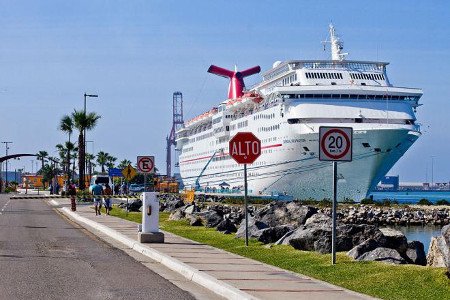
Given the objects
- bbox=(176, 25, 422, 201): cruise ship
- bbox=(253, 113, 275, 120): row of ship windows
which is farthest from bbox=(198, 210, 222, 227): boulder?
bbox=(253, 113, 275, 120): row of ship windows

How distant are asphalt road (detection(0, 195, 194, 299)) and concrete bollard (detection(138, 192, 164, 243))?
97 cm

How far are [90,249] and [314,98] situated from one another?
42.8m

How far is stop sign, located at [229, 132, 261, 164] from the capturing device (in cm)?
2038

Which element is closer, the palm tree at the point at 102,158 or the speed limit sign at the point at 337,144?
the speed limit sign at the point at 337,144

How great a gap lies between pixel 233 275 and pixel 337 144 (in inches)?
127

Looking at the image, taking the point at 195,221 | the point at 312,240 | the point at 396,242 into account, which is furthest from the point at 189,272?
the point at 195,221

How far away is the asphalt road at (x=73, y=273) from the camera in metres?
11.8

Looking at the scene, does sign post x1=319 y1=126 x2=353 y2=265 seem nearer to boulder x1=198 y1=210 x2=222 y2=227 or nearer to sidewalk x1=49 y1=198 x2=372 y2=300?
sidewalk x1=49 y1=198 x2=372 y2=300

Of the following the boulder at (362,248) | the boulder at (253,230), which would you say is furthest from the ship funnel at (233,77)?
the boulder at (362,248)

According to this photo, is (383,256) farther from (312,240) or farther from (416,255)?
(312,240)

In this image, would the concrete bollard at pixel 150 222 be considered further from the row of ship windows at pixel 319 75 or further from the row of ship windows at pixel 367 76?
the row of ship windows at pixel 367 76

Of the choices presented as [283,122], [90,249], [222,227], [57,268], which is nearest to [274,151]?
[283,122]

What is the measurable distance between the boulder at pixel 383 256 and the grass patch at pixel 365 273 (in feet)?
1.24

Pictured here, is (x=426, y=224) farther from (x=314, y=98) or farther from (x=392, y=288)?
(x=392, y=288)
